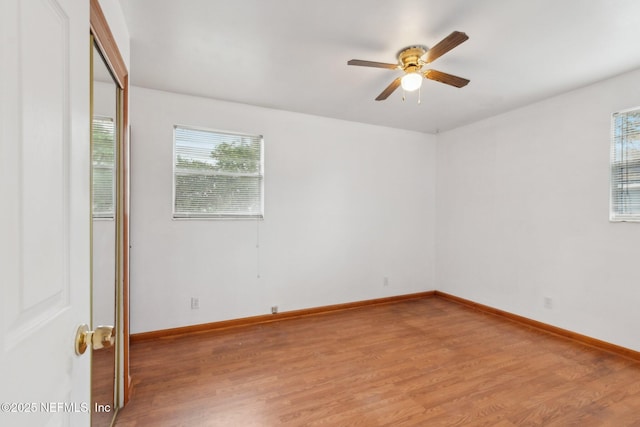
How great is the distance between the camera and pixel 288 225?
3.70 metres

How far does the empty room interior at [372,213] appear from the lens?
1.93 meters

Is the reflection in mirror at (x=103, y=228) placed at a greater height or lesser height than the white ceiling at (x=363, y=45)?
lesser

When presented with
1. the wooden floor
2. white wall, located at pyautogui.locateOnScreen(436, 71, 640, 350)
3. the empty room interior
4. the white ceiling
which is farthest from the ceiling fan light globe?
the wooden floor

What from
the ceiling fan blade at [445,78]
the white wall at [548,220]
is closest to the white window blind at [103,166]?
the ceiling fan blade at [445,78]

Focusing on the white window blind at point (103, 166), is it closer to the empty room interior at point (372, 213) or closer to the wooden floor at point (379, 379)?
the empty room interior at point (372, 213)

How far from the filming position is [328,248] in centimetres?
395

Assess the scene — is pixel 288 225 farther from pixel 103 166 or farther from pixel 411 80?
pixel 103 166

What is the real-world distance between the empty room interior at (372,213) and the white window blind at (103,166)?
45mm

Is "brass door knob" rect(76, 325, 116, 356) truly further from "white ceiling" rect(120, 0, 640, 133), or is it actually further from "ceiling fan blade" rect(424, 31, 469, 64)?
"ceiling fan blade" rect(424, 31, 469, 64)

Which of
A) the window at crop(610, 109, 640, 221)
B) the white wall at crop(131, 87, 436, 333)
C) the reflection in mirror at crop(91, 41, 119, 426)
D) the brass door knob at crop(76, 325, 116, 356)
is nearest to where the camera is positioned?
the brass door knob at crop(76, 325, 116, 356)

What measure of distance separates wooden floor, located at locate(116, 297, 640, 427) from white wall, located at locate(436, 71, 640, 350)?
0.46 meters

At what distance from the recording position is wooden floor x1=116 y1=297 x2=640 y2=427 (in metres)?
1.90
